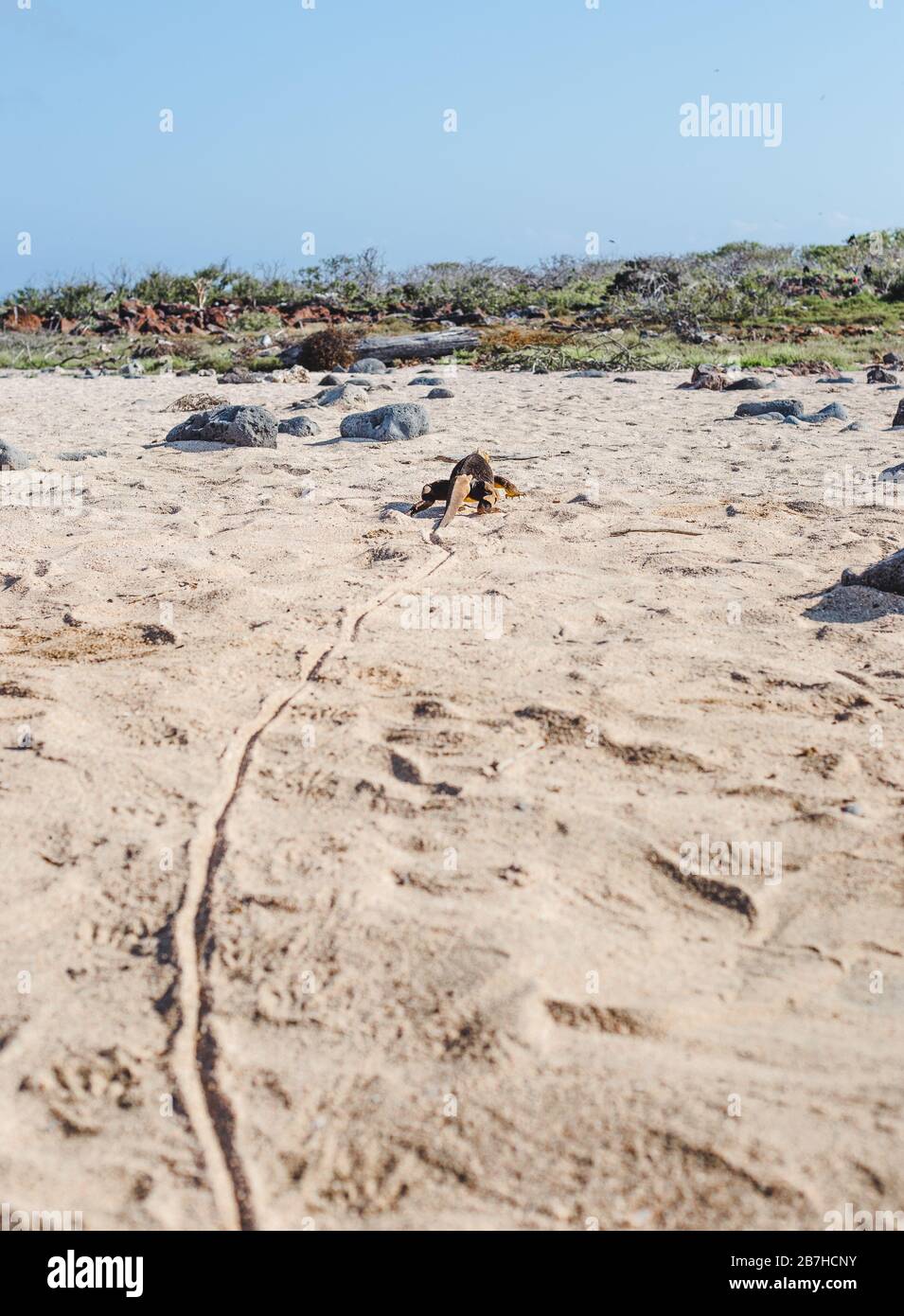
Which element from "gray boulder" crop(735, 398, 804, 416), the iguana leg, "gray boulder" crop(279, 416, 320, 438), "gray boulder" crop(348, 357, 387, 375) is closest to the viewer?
the iguana leg

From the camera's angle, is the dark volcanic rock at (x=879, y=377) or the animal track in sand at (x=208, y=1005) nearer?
the animal track in sand at (x=208, y=1005)

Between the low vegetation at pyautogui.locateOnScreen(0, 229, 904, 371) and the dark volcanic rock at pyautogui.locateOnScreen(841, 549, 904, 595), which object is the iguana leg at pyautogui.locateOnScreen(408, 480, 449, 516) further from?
the low vegetation at pyautogui.locateOnScreen(0, 229, 904, 371)

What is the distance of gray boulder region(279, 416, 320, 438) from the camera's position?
7.51 meters

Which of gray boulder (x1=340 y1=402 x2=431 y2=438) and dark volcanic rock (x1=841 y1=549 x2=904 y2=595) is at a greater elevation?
gray boulder (x1=340 y1=402 x2=431 y2=438)

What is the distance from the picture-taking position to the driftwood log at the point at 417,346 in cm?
1334

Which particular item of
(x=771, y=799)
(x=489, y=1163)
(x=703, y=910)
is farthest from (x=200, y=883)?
(x=771, y=799)

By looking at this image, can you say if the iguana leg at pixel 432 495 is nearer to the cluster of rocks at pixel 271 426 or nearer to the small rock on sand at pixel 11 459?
the cluster of rocks at pixel 271 426

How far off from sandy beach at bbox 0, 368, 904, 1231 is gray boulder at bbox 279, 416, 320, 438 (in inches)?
127

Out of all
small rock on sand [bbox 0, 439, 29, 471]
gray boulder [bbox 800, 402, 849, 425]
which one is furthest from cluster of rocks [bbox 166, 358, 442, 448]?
gray boulder [bbox 800, 402, 849, 425]

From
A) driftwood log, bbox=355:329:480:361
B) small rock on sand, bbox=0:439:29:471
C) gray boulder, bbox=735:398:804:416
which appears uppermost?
driftwood log, bbox=355:329:480:361

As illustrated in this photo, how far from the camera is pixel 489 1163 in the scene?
1659 millimetres

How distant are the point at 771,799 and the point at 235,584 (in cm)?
215

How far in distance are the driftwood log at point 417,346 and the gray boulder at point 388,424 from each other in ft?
20.2

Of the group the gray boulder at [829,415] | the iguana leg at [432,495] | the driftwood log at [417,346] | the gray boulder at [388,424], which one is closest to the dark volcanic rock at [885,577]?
the iguana leg at [432,495]
